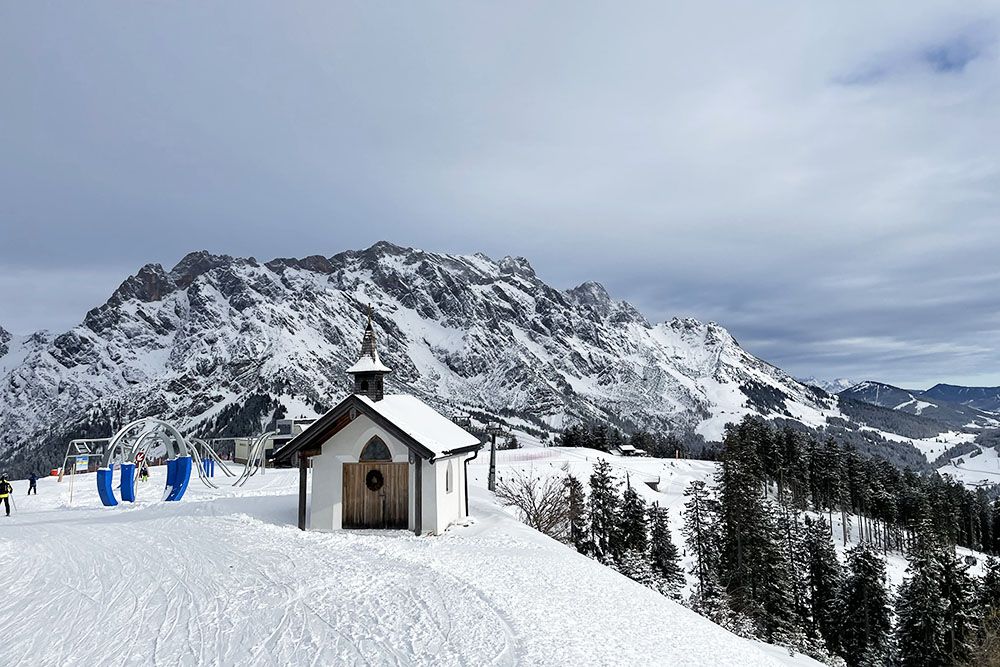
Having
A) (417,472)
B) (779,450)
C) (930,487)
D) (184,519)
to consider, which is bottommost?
A: (930,487)

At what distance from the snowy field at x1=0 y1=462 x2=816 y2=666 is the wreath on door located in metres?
1.65

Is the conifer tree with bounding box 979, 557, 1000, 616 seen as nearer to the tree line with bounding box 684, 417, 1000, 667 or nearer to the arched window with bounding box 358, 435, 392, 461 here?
the tree line with bounding box 684, 417, 1000, 667

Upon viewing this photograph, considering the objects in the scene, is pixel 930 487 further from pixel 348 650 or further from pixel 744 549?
pixel 348 650

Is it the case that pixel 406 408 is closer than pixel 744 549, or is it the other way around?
pixel 406 408

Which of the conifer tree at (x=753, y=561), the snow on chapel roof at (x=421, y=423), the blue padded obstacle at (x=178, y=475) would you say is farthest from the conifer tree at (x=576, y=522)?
the blue padded obstacle at (x=178, y=475)

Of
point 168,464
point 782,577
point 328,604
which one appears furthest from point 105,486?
point 782,577

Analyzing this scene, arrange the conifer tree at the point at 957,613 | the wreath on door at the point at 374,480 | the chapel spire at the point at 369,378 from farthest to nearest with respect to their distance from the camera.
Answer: the conifer tree at the point at 957,613
the chapel spire at the point at 369,378
the wreath on door at the point at 374,480

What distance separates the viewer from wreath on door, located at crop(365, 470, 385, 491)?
71.7 ft

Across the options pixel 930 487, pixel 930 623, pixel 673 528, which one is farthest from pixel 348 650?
pixel 930 487

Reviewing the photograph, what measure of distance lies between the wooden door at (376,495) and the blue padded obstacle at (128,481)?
1804 centimetres

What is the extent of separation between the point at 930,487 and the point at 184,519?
11558 centimetres

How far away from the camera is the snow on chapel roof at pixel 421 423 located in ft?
70.3

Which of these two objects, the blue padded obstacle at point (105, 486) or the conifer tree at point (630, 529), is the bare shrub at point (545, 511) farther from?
the blue padded obstacle at point (105, 486)

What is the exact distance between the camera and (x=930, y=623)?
143 ft
